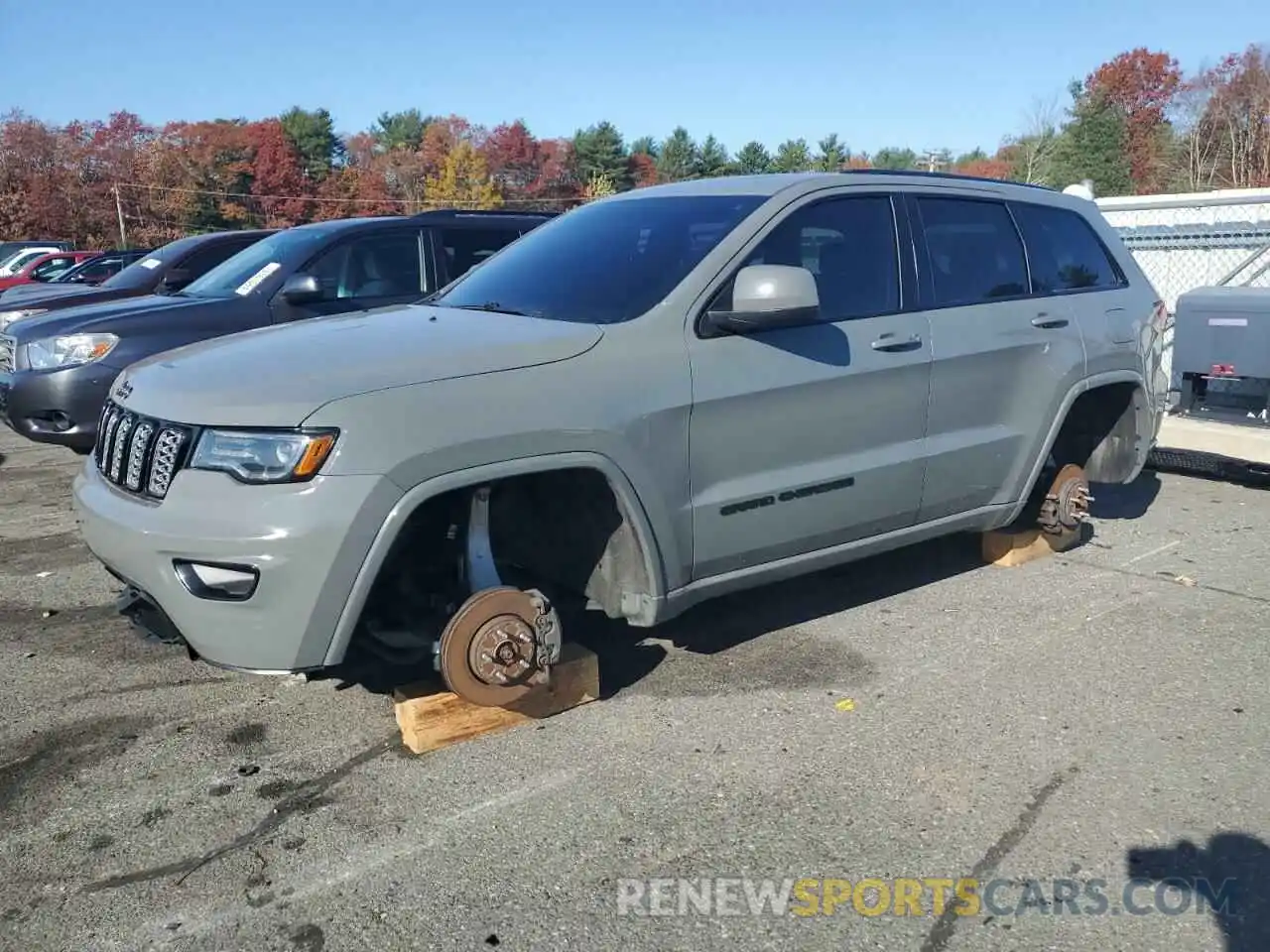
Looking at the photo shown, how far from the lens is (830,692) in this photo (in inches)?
156

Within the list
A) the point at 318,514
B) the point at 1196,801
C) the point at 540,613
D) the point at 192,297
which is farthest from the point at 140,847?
the point at 192,297

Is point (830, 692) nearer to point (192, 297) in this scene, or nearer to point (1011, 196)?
point (1011, 196)

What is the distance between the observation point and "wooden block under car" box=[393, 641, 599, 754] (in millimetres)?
3516

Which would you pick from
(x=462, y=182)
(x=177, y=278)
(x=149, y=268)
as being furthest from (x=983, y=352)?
(x=462, y=182)

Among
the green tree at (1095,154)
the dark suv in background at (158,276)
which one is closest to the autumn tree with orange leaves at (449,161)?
the green tree at (1095,154)

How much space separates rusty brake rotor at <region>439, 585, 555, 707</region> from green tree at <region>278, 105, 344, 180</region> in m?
78.6

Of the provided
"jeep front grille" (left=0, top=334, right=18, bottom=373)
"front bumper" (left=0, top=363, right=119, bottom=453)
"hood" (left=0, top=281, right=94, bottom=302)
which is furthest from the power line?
"front bumper" (left=0, top=363, right=119, bottom=453)

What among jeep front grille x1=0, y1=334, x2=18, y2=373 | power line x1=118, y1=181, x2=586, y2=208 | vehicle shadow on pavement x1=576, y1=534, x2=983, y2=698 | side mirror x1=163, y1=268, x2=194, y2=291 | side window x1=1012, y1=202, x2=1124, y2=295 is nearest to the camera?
vehicle shadow on pavement x1=576, y1=534, x2=983, y2=698

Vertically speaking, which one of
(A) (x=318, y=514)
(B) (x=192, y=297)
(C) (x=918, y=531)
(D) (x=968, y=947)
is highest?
(B) (x=192, y=297)

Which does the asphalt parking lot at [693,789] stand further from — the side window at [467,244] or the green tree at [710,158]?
the green tree at [710,158]

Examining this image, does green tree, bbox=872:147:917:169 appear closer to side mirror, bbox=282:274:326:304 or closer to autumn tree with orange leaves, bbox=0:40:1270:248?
autumn tree with orange leaves, bbox=0:40:1270:248

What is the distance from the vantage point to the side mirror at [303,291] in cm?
641

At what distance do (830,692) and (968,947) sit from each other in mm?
1454

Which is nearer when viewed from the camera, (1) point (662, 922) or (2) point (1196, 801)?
(1) point (662, 922)
